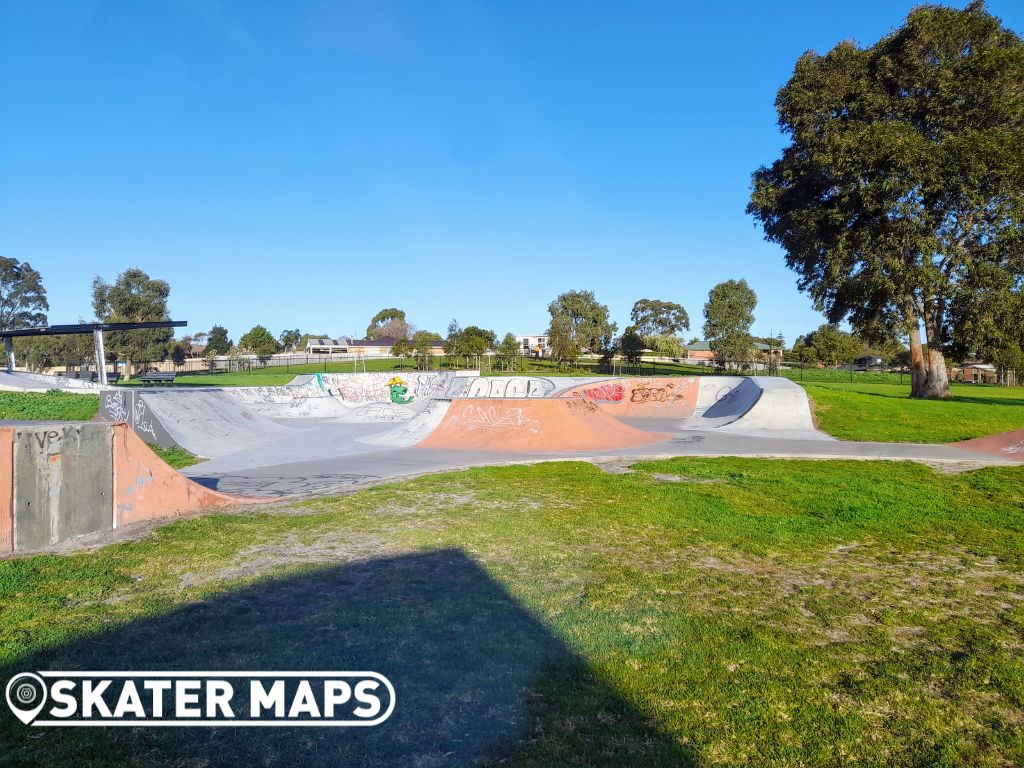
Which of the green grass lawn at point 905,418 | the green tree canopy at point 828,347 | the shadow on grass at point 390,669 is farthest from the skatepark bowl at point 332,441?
the green tree canopy at point 828,347

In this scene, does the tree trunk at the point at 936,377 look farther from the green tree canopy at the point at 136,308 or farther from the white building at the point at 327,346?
the white building at the point at 327,346

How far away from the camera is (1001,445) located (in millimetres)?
14469

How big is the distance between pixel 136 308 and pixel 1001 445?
7186 cm

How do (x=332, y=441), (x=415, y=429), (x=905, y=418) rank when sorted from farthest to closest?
(x=905, y=418) → (x=415, y=429) → (x=332, y=441)

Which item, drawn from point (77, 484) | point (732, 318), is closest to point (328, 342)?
point (732, 318)

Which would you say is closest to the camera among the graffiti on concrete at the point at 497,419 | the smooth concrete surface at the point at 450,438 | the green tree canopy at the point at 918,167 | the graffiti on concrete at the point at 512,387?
the smooth concrete surface at the point at 450,438

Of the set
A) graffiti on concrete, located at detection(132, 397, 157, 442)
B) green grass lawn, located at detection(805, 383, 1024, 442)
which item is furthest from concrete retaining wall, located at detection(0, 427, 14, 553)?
green grass lawn, located at detection(805, 383, 1024, 442)

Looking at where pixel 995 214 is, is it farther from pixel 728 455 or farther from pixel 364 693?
pixel 364 693

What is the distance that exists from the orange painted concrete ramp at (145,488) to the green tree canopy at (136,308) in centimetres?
6194

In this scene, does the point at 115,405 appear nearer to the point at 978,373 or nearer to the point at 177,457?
the point at 177,457

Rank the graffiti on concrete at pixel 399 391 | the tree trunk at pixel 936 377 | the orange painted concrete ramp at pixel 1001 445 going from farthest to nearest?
the graffiti on concrete at pixel 399 391, the tree trunk at pixel 936 377, the orange painted concrete ramp at pixel 1001 445

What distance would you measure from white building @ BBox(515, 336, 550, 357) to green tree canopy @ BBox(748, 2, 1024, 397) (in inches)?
2323

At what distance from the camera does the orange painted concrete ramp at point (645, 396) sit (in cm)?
2728

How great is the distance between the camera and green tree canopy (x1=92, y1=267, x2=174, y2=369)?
200 feet
